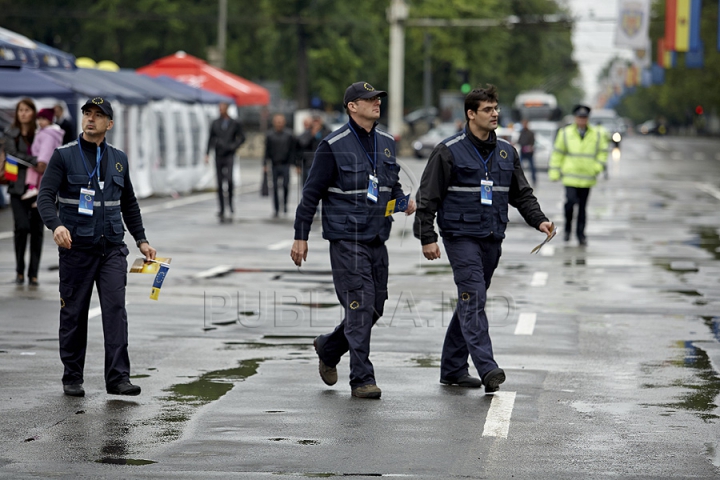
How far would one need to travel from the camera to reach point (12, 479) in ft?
19.1

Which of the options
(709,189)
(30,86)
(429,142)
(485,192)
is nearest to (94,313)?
(485,192)

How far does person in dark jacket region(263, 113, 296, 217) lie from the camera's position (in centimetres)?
2323

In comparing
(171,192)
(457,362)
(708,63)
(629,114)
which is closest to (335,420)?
(457,362)

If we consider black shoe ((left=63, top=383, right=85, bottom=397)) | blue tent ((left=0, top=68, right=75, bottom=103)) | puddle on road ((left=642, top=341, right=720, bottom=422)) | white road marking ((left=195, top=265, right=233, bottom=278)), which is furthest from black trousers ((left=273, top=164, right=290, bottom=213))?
black shoe ((left=63, top=383, right=85, bottom=397))

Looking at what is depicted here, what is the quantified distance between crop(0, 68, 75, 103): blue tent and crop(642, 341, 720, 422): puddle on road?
49.4 feet

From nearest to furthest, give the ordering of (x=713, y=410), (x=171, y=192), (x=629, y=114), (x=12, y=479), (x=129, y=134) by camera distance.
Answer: (x=12, y=479) → (x=713, y=410) → (x=129, y=134) → (x=171, y=192) → (x=629, y=114)

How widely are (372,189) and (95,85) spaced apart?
18.1m

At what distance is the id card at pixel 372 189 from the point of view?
7859 millimetres

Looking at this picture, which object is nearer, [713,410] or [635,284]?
[713,410]

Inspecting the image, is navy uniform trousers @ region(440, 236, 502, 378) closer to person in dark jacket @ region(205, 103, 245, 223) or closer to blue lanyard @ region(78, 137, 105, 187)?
blue lanyard @ region(78, 137, 105, 187)

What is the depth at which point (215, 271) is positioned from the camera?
48.2 feet

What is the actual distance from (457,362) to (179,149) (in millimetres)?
22289

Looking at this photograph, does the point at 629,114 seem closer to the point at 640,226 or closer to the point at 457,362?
the point at 640,226

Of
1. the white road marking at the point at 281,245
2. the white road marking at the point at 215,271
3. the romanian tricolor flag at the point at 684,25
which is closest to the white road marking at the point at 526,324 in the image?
the white road marking at the point at 215,271
